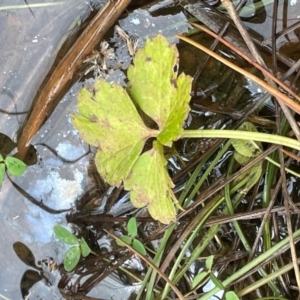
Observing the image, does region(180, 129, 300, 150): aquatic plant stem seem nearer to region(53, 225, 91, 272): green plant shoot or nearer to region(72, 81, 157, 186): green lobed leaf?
region(72, 81, 157, 186): green lobed leaf

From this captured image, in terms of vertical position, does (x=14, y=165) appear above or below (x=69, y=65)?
below

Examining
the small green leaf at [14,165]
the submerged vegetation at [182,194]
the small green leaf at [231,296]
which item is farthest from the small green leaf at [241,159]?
the small green leaf at [14,165]

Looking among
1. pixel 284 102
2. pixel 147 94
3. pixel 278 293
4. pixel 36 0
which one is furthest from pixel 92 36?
pixel 278 293

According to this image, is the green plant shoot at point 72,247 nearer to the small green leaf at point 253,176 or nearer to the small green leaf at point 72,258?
the small green leaf at point 72,258

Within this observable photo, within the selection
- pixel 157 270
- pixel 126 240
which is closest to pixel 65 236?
pixel 126 240

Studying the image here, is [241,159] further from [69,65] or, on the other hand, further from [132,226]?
[69,65]
